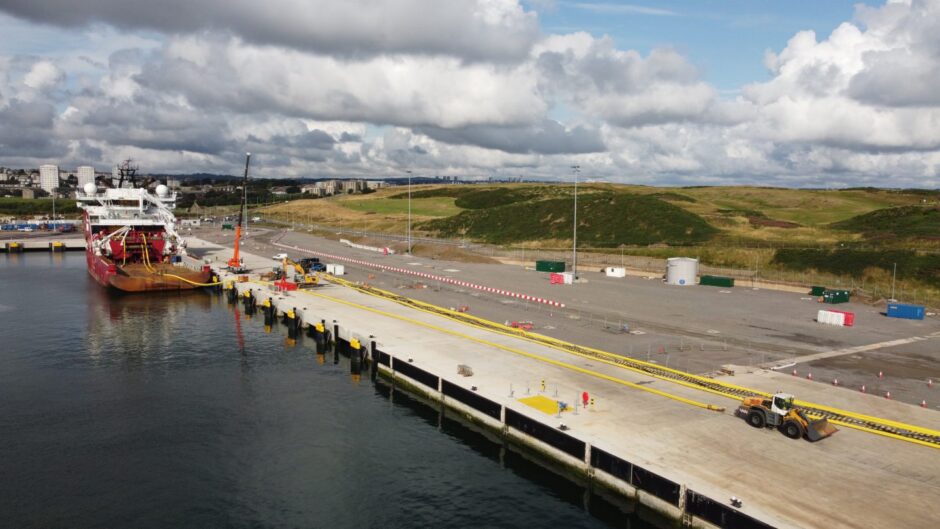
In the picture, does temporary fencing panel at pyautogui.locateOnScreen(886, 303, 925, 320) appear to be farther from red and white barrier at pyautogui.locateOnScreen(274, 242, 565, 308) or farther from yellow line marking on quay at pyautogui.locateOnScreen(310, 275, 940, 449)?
yellow line marking on quay at pyautogui.locateOnScreen(310, 275, 940, 449)

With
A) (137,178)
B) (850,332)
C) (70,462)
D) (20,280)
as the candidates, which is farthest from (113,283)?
(850,332)

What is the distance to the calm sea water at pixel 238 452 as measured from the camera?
28.5m

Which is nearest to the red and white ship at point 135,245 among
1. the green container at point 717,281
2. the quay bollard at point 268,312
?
the quay bollard at point 268,312

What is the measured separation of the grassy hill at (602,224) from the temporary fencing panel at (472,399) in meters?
109

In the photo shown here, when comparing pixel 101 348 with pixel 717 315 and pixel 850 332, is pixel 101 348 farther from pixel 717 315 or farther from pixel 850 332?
pixel 850 332

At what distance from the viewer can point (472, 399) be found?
1558 inches

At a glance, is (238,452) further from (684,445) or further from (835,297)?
A: (835,297)

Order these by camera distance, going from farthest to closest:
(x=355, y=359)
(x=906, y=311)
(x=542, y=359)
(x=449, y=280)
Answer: (x=449, y=280), (x=906, y=311), (x=355, y=359), (x=542, y=359)

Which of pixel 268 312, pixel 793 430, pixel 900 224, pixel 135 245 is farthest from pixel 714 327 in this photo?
pixel 900 224

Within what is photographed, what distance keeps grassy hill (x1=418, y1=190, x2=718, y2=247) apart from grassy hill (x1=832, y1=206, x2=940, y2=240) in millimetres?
31675

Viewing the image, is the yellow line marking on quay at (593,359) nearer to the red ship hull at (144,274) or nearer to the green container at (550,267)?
the red ship hull at (144,274)

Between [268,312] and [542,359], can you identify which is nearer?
[542,359]

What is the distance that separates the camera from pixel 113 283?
84.8 metres

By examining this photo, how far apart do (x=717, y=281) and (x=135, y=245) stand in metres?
89.9
